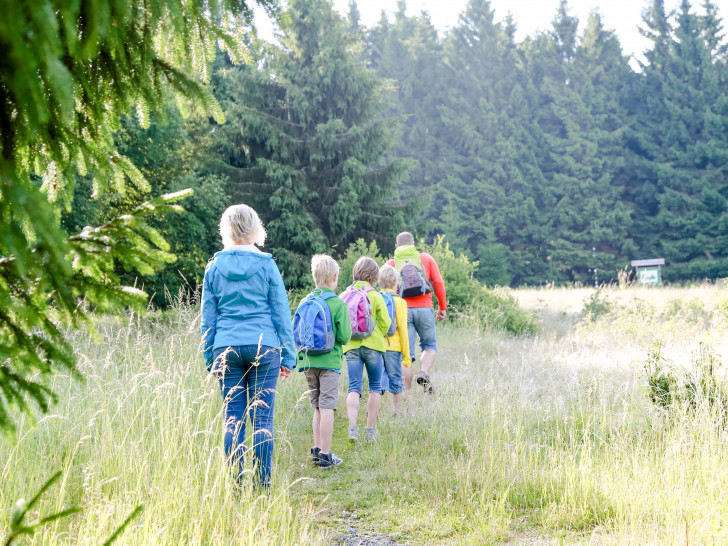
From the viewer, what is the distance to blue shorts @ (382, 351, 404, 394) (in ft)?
19.3

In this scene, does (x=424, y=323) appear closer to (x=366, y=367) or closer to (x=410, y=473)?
(x=366, y=367)

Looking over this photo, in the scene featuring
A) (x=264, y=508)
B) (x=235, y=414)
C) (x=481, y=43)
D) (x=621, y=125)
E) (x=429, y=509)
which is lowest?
(x=429, y=509)

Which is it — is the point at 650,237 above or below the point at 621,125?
below

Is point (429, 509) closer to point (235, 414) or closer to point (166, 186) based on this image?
point (235, 414)

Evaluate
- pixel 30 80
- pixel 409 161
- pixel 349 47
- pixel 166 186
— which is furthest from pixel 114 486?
pixel 349 47

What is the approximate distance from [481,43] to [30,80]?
145ft

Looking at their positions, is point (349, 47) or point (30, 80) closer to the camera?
point (30, 80)

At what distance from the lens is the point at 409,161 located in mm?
17188

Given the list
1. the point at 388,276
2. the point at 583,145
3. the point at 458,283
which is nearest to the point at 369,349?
the point at 388,276

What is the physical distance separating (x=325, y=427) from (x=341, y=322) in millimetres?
893

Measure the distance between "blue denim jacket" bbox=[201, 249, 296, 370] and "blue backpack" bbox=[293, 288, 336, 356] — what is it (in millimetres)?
629

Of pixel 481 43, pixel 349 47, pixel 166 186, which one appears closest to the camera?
pixel 166 186

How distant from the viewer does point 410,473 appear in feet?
14.5

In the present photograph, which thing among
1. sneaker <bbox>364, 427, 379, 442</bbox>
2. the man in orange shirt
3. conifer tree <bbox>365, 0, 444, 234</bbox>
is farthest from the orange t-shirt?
conifer tree <bbox>365, 0, 444, 234</bbox>
